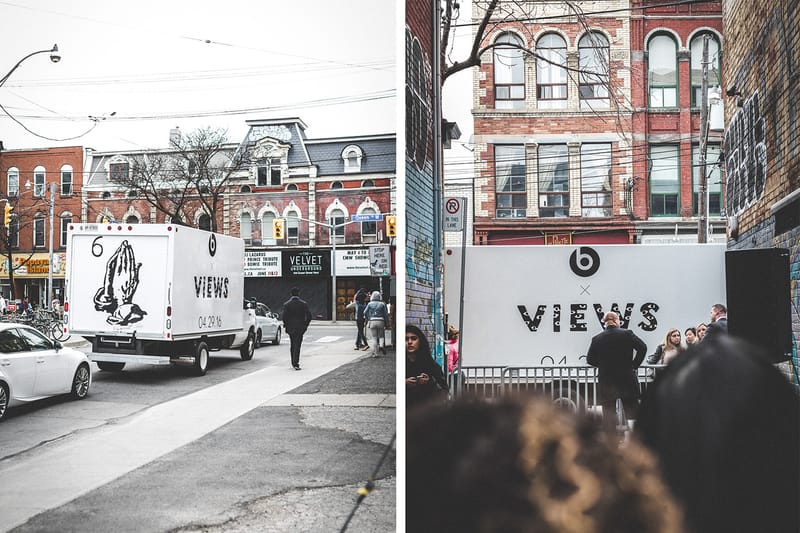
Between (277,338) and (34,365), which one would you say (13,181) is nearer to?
(34,365)

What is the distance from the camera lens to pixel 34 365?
236cm

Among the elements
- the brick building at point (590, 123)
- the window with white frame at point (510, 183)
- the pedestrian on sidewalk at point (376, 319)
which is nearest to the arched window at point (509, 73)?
the brick building at point (590, 123)

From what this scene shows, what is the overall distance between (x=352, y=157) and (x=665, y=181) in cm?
112

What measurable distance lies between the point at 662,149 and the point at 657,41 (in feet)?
1.23

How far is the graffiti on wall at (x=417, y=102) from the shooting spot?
250 cm

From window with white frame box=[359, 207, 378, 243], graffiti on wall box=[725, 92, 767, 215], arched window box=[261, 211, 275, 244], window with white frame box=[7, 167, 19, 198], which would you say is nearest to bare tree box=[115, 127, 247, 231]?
arched window box=[261, 211, 275, 244]

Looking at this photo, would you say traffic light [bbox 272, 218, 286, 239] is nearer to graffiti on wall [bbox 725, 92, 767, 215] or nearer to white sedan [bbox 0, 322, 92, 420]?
white sedan [bbox 0, 322, 92, 420]

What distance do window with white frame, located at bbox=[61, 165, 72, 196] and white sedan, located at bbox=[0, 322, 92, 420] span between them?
0.50 m

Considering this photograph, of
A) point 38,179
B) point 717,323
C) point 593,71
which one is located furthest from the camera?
point 38,179

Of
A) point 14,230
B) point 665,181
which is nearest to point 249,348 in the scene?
point 14,230

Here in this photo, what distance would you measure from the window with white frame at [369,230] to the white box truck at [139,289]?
534 millimetres

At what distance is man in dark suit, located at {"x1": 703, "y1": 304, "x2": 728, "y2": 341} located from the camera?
2227mm

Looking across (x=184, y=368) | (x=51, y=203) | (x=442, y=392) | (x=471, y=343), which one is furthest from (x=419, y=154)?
(x=51, y=203)

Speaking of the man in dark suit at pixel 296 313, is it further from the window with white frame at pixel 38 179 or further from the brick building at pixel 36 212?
the window with white frame at pixel 38 179
